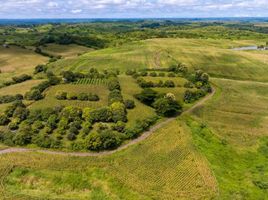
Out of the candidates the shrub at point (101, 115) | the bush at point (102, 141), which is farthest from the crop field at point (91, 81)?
the bush at point (102, 141)

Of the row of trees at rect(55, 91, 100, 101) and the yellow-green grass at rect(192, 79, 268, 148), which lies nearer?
the yellow-green grass at rect(192, 79, 268, 148)

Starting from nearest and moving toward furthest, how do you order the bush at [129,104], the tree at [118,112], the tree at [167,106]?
the tree at [118,112]
the tree at [167,106]
the bush at [129,104]

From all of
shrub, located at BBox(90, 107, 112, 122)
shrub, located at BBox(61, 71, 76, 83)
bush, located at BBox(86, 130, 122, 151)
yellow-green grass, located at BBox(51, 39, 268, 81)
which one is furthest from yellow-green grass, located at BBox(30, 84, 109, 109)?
yellow-green grass, located at BBox(51, 39, 268, 81)

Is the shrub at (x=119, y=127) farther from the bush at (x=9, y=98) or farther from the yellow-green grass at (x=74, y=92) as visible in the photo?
the bush at (x=9, y=98)

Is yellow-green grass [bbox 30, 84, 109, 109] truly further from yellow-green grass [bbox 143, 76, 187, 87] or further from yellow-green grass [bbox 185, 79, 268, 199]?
yellow-green grass [bbox 185, 79, 268, 199]

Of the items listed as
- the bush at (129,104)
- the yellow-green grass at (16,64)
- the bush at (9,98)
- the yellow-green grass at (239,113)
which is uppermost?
the bush at (129,104)
